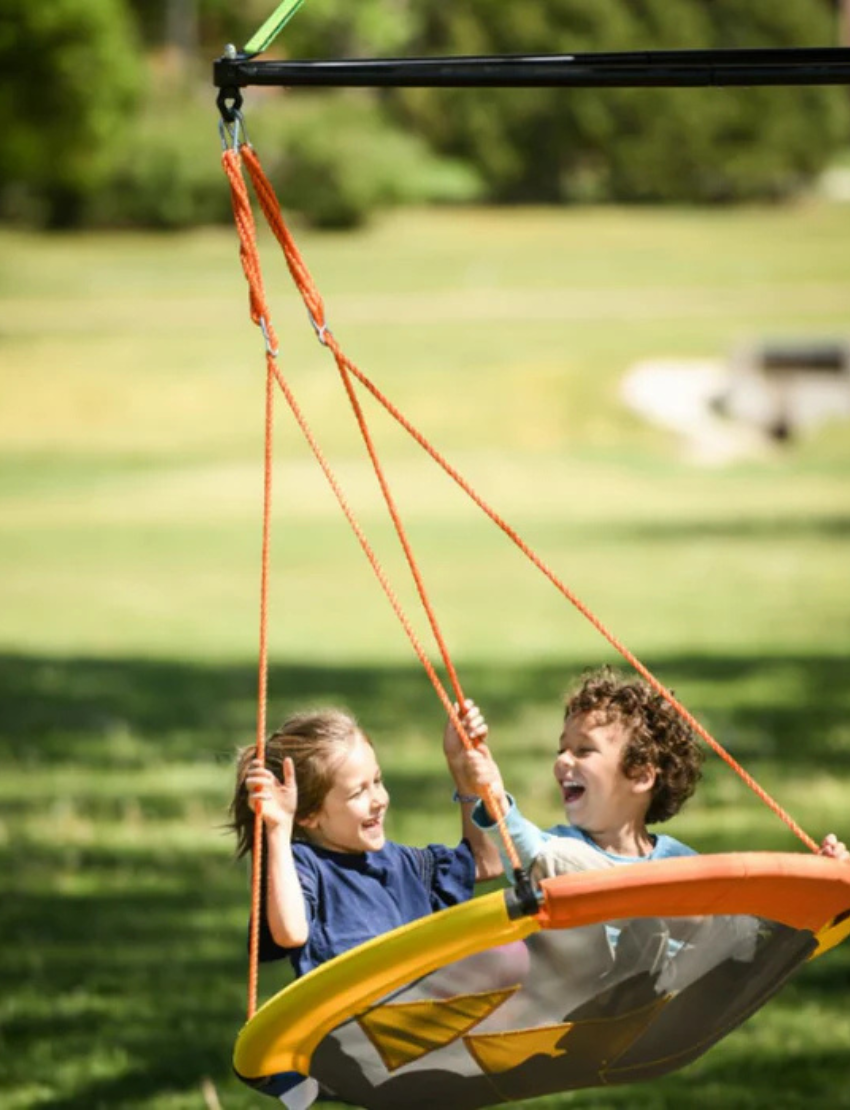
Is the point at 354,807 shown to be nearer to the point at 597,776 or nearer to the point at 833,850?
the point at 597,776

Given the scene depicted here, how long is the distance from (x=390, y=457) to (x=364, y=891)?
71.9 feet

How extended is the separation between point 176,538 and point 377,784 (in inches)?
588

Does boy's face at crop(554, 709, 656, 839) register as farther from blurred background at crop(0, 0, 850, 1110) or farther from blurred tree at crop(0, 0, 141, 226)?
blurred tree at crop(0, 0, 141, 226)

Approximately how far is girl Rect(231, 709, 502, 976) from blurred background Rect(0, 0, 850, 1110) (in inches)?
54.4

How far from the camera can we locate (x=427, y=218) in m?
41.0

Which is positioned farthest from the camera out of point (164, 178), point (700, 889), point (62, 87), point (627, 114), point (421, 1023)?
point (627, 114)

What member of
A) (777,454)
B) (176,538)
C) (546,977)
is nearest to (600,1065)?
(546,977)

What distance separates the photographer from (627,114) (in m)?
43.5

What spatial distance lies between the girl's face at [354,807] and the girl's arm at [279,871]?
0.14 metres

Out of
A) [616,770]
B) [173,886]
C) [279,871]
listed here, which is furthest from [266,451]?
[173,886]

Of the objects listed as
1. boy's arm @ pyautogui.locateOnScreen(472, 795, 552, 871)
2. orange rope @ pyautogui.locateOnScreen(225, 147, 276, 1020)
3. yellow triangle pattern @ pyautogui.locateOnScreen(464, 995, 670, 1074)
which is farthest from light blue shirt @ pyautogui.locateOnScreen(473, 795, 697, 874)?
orange rope @ pyautogui.locateOnScreen(225, 147, 276, 1020)

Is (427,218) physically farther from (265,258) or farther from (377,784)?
(377,784)

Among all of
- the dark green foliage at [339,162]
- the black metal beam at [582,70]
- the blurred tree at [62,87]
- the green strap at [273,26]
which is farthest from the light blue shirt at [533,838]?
the dark green foliage at [339,162]

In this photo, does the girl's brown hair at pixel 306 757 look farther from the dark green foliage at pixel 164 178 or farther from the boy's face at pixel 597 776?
the dark green foliage at pixel 164 178
